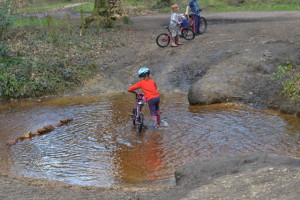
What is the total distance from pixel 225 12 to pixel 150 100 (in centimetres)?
1858

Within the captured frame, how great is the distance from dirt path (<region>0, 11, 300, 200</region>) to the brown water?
0.73m

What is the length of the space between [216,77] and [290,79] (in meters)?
2.18

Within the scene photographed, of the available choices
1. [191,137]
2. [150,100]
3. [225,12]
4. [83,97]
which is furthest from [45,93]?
[225,12]

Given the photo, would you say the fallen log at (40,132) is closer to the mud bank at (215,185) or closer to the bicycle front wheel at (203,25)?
the mud bank at (215,185)

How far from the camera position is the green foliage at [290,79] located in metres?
11.7

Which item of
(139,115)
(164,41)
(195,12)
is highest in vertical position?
(195,12)

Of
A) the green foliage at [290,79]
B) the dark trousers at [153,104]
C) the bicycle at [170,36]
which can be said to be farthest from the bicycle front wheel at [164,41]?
the dark trousers at [153,104]

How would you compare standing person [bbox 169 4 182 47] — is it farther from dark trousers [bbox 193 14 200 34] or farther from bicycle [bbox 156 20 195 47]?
dark trousers [bbox 193 14 200 34]

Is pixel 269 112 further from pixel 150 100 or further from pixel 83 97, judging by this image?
pixel 83 97

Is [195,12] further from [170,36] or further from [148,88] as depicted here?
[148,88]

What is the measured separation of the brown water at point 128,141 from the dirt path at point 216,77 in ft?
2.39

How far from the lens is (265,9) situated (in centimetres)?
2756

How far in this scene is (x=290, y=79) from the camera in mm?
12516

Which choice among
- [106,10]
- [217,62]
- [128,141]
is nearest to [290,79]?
[217,62]
